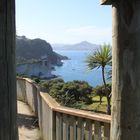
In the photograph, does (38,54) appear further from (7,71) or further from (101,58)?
(7,71)

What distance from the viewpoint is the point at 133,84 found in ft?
7.95

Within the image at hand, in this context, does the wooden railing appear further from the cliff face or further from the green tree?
the cliff face

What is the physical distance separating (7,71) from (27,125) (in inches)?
307

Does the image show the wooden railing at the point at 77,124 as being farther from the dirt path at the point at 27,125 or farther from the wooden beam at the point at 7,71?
the dirt path at the point at 27,125

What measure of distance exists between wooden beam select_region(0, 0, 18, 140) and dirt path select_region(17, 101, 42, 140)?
245 inches

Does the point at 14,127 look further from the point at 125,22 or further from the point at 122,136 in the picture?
the point at 125,22

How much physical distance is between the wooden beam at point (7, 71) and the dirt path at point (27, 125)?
245 inches

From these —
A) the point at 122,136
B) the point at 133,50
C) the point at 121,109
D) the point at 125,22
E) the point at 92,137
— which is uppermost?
the point at 125,22

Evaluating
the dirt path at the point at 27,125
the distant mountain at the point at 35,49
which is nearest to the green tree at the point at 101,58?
the dirt path at the point at 27,125

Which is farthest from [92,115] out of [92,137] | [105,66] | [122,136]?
[105,66]

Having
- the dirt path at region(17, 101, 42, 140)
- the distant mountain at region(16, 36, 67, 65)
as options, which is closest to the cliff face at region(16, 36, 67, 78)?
the distant mountain at region(16, 36, 67, 65)

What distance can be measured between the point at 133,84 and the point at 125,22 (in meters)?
0.39

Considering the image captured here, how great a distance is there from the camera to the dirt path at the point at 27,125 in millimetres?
8836

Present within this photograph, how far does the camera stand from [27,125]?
10109 millimetres
